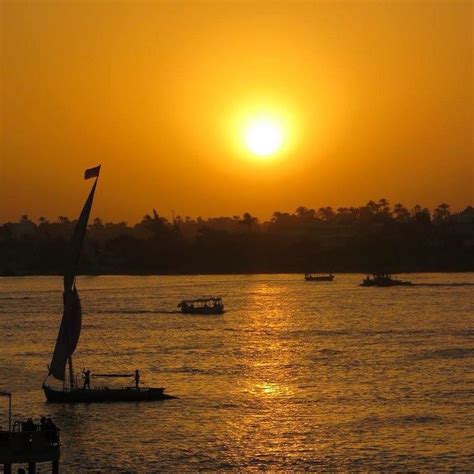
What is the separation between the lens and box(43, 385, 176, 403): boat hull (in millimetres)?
64375

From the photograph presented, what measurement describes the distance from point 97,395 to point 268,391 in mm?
11200

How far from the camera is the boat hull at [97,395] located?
64.4 m

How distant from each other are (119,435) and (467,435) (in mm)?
16343

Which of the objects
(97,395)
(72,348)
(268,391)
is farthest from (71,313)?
Result: (268,391)

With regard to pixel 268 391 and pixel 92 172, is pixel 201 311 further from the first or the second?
pixel 92 172

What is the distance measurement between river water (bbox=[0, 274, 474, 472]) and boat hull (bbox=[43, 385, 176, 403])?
68cm

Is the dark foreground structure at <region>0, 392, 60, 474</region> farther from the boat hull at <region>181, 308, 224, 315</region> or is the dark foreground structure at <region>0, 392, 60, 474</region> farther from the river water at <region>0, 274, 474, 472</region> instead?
the boat hull at <region>181, 308, 224, 315</region>

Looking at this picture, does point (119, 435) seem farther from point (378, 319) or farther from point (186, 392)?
point (378, 319)

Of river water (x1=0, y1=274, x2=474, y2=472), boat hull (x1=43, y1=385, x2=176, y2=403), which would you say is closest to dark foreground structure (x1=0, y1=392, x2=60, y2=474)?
river water (x1=0, y1=274, x2=474, y2=472)

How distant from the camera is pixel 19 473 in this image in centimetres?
4341

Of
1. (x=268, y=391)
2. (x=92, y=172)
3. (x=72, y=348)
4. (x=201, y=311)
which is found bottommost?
(x=268, y=391)

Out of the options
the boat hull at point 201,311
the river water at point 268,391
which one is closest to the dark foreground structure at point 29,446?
the river water at point 268,391

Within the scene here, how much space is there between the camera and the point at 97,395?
6469 centimetres

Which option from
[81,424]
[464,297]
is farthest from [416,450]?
[464,297]
